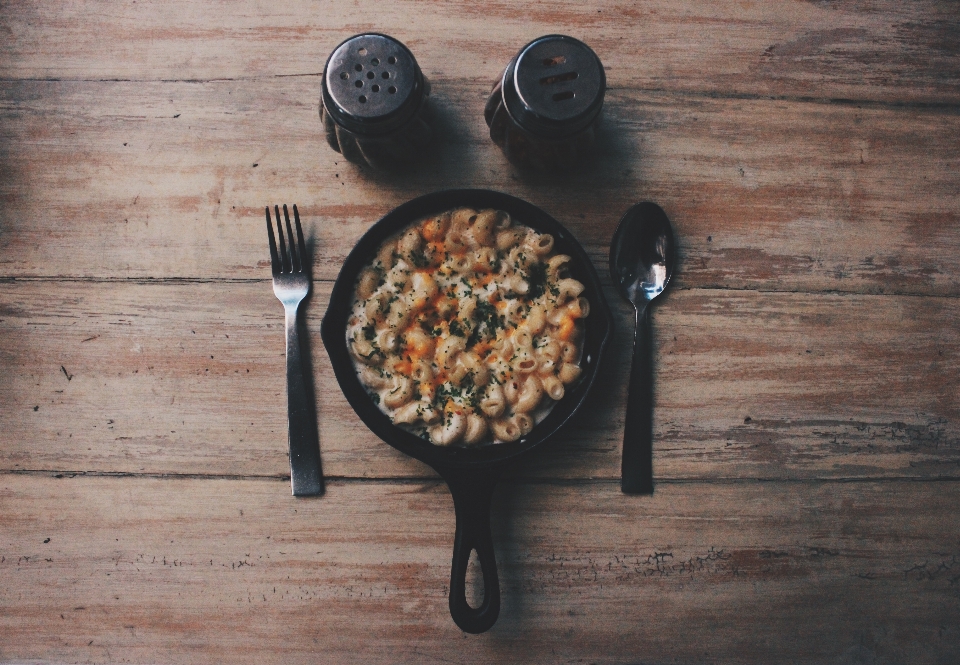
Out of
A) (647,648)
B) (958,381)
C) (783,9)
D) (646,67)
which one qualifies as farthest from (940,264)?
(647,648)

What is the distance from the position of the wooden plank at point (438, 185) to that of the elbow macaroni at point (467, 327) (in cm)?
16

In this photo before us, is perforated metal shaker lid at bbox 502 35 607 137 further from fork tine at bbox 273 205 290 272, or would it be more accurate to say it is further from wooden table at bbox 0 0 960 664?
fork tine at bbox 273 205 290 272

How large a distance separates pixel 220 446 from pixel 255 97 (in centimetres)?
77

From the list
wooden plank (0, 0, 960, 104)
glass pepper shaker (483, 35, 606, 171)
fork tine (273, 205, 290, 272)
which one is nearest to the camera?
glass pepper shaker (483, 35, 606, 171)

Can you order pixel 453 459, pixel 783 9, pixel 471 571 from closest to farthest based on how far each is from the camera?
pixel 453 459
pixel 471 571
pixel 783 9

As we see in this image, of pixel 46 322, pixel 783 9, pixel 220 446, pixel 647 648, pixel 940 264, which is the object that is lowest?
pixel 647 648

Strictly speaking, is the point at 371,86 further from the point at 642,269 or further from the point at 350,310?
the point at 642,269

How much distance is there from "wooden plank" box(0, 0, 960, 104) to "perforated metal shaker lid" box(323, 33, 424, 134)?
0.87 feet

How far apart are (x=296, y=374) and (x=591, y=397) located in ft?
2.01

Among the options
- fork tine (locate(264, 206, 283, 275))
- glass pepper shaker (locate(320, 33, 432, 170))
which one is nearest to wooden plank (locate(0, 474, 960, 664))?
fork tine (locate(264, 206, 283, 275))

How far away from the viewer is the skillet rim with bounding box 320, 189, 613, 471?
124cm

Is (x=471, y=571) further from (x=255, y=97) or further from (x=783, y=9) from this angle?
(x=783, y=9)

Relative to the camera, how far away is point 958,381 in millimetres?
1438

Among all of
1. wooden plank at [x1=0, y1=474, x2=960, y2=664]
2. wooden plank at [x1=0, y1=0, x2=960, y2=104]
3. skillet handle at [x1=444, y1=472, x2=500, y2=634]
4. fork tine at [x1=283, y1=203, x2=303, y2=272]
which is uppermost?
wooden plank at [x1=0, y1=0, x2=960, y2=104]
